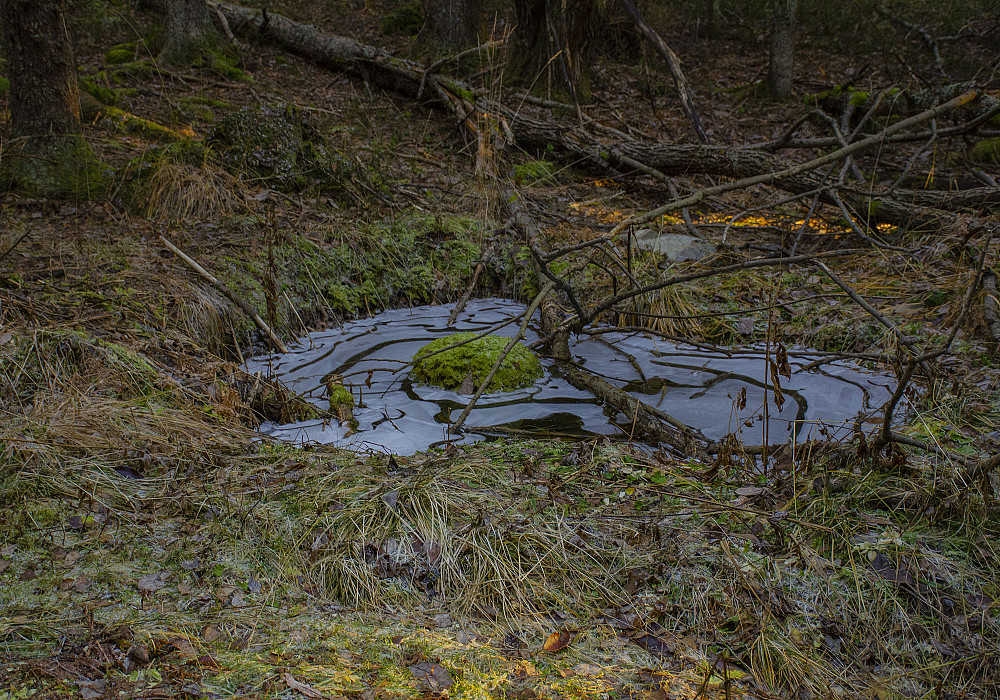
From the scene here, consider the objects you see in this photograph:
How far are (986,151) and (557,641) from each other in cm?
855

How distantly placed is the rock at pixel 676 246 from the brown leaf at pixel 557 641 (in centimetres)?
423

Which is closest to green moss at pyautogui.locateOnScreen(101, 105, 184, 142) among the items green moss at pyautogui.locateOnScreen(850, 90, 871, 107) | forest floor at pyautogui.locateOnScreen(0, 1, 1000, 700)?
forest floor at pyautogui.locateOnScreen(0, 1, 1000, 700)

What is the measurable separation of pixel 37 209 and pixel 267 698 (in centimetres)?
543

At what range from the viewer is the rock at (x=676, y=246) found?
629cm

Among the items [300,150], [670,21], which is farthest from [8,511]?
[670,21]

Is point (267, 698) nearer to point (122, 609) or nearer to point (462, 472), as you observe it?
point (122, 609)

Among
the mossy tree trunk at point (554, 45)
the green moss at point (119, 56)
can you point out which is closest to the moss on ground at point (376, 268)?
the mossy tree trunk at point (554, 45)

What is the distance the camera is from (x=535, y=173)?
8203 millimetres

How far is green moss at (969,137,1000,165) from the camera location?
26.0 feet

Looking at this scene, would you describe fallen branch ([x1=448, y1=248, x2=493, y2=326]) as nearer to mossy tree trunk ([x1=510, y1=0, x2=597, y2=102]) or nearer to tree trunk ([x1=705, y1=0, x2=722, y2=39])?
mossy tree trunk ([x1=510, y1=0, x2=597, y2=102])

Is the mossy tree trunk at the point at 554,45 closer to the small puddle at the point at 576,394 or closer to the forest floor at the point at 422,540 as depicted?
the small puddle at the point at 576,394

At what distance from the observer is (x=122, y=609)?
2312 millimetres

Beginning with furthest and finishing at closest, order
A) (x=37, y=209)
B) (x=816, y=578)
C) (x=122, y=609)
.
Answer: (x=37, y=209) < (x=816, y=578) < (x=122, y=609)

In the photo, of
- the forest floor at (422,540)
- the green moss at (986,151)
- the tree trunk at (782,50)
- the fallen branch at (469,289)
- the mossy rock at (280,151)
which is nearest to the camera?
the forest floor at (422,540)
